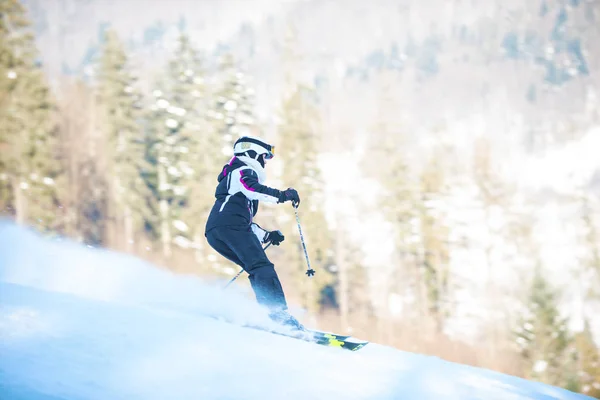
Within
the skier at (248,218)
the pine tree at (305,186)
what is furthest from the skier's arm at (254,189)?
the pine tree at (305,186)

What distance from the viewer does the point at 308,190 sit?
105 ft

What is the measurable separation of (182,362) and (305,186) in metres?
28.0

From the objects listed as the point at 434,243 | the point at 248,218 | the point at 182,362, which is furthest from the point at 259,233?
the point at 434,243

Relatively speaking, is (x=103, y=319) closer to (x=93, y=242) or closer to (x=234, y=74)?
(x=234, y=74)

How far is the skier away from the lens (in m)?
6.31

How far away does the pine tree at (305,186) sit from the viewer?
32.0 m

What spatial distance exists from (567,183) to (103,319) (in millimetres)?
137591

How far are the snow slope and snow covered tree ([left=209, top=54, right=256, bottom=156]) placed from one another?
23000mm

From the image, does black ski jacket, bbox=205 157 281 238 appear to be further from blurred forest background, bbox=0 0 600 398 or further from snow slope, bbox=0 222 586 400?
blurred forest background, bbox=0 0 600 398

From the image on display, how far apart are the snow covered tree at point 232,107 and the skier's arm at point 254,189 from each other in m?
23.0

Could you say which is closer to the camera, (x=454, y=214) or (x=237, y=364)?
(x=237, y=364)

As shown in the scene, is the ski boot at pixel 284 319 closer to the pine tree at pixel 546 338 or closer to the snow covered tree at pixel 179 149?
the snow covered tree at pixel 179 149

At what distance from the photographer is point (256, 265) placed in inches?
250

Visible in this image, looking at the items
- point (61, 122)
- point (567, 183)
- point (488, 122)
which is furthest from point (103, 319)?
point (488, 122)
